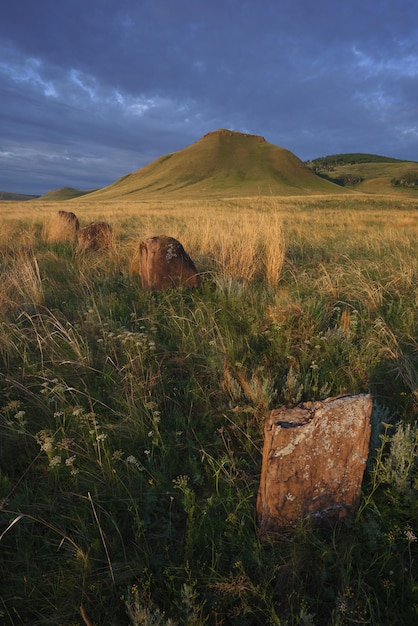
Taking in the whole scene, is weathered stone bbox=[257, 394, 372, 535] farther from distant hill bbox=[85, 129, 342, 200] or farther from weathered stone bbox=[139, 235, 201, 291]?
distant hill bbox=[85, 129, 342, 200]

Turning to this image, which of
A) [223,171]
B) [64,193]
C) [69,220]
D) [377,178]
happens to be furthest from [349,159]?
[69,220]

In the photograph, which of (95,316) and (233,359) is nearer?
(233,359)

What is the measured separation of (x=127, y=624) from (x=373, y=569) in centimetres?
102

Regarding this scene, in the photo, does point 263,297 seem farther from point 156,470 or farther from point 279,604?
point 279,604

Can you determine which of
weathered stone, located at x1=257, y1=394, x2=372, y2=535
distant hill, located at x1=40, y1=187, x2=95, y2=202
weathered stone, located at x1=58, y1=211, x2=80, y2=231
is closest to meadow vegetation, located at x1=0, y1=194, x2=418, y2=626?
weathered stone, located at x1=257, y1=394, x2=372, y2=535

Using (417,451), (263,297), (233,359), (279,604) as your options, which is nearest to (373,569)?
(279,604)

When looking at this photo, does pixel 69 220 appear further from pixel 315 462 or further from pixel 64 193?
pixel 64 193

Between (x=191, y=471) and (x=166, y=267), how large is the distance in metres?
3.11

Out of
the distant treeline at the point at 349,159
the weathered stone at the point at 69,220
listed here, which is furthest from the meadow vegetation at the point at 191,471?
the distant treeline at the point at 349,159

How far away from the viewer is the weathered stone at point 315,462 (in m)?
1.52

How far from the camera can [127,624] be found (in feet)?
4.19

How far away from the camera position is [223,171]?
88.8 meters

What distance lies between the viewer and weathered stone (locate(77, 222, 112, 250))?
273 inches

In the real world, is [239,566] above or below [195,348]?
below
